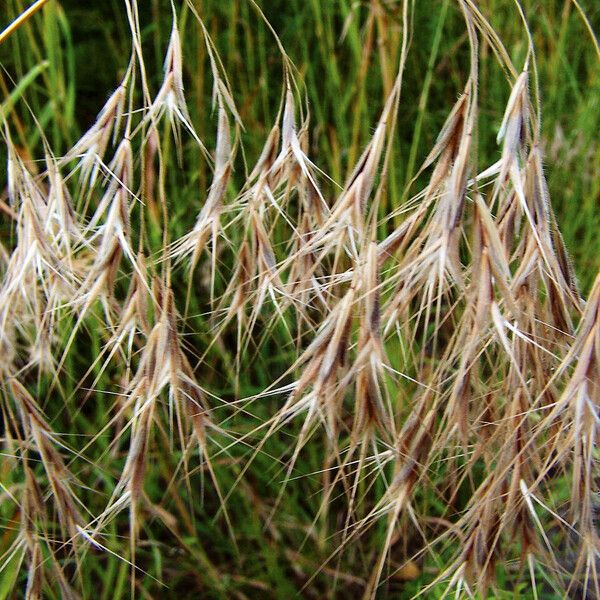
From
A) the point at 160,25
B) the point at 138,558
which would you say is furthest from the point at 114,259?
the point at 160,25

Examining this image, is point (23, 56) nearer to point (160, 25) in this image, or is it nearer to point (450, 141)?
point (160, 25)

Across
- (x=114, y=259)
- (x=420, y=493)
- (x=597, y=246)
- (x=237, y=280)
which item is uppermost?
(x=114, y=259)

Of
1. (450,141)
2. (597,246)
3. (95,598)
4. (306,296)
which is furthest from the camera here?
(597,246)

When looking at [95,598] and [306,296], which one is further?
[95,598]

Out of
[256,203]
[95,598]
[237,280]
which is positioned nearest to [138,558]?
[95,598]

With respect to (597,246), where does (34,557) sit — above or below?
above

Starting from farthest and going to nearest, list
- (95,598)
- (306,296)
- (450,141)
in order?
(95,598) < (306,296) < (450,141)
